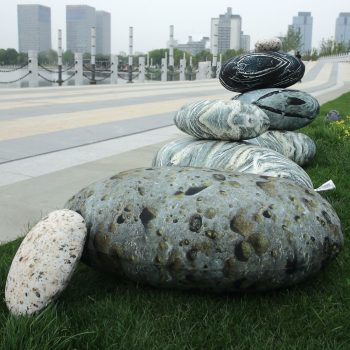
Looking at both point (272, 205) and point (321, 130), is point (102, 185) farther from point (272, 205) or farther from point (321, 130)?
point (321, 130)

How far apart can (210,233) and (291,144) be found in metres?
3.95

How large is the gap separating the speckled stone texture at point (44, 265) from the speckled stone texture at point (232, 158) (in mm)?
1784

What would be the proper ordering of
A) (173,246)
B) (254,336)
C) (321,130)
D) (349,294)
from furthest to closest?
(321,130), (349,294), (173,246), (254,336)

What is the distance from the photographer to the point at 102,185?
3299 mm

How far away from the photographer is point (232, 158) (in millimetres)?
4465

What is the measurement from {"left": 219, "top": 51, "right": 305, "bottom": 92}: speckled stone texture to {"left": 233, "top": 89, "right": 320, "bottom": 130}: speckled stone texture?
203mm

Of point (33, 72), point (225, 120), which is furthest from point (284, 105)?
point (33, 72)

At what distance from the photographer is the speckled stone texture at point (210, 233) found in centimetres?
287

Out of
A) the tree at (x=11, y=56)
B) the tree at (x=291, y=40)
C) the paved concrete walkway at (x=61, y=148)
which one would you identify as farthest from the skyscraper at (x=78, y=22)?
the paved concrete walkway at (x=61, y=148)

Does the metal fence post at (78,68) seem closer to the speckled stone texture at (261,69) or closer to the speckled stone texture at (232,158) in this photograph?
the speckled stone texture at (261,69)

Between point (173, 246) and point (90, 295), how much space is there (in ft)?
1.88

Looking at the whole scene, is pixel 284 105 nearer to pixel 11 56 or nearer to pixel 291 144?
pixel 291 144

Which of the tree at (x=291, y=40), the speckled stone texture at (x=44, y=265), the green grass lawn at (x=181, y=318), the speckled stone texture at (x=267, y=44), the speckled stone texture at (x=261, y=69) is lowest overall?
the green grass lawn at (x=181, y=318)

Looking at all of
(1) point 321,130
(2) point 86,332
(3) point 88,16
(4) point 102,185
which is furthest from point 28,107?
(3) point 88,16
